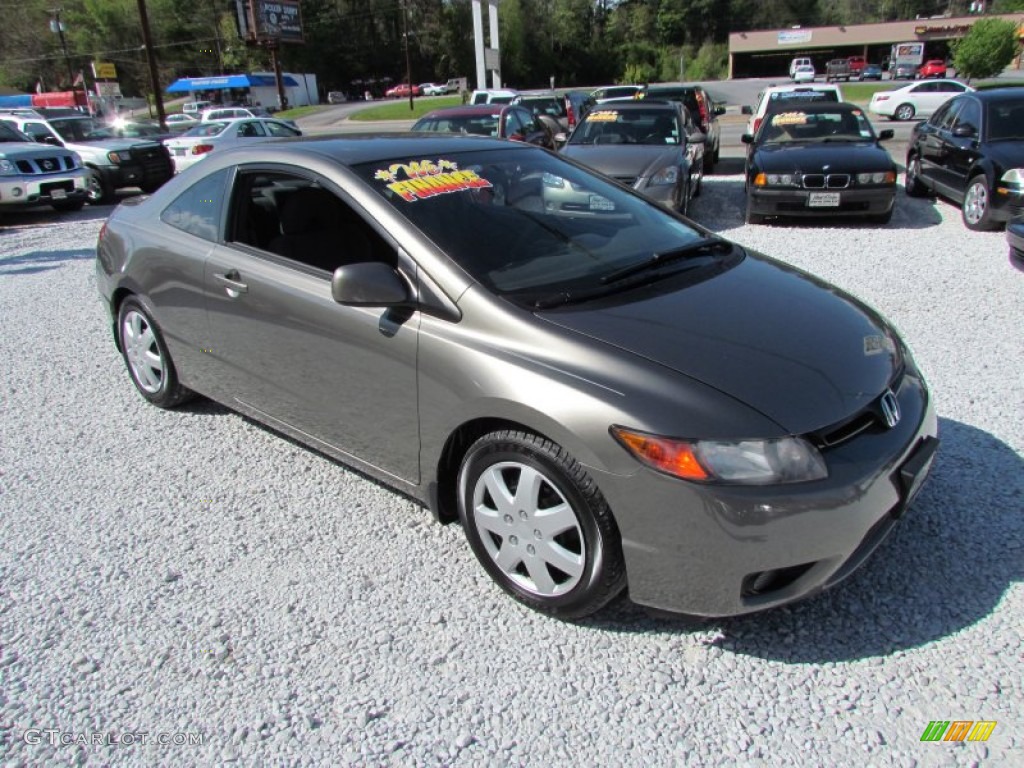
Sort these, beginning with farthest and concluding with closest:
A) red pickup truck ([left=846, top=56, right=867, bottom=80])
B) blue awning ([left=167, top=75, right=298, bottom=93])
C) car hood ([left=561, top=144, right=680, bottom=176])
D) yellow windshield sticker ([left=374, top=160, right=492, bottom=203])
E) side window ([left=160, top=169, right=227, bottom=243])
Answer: blue awning ([left=167, top=75, right=298, bottom=93]) → red pickup truck ([left=846, top=56, right=867, bottom=80]) → car hood ([left=561, top=144, right=680, bottom=176]) → side window ([left=160, top=169, right=227, bottom=243]) → yellow windshield sticker ([left=374, top=160, right=492, bottom=203])

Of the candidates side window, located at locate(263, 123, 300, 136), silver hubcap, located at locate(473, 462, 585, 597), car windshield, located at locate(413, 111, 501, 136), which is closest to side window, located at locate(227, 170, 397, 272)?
silver hubcap, located at locate(473, 462, 585, 597)

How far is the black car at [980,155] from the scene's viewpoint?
7785mm

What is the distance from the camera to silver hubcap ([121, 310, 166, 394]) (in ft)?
13.7

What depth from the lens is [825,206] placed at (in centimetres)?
852

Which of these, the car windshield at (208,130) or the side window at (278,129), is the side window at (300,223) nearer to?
the car windshield at (208,130)

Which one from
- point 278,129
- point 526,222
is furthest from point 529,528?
point 278,129

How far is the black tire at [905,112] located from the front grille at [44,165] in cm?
2642

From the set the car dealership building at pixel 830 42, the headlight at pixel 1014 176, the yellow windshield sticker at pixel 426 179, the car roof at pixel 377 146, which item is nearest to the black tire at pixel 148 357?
the car roof at pixel 377 146

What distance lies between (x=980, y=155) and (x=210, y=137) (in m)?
13.6

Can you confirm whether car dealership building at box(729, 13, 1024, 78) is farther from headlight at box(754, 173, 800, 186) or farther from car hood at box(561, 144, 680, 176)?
car hood at box(561, 144, 680, 176)

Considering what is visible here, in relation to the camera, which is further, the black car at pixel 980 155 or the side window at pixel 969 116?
the side window at pixel 969 116

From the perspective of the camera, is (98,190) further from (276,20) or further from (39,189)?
(276,20)

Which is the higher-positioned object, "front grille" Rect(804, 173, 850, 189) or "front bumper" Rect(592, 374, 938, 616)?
"front grille" Rect(804, 173, 850, 189)

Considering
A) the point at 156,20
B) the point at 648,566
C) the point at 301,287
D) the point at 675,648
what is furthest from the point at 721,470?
the point at 156,20
